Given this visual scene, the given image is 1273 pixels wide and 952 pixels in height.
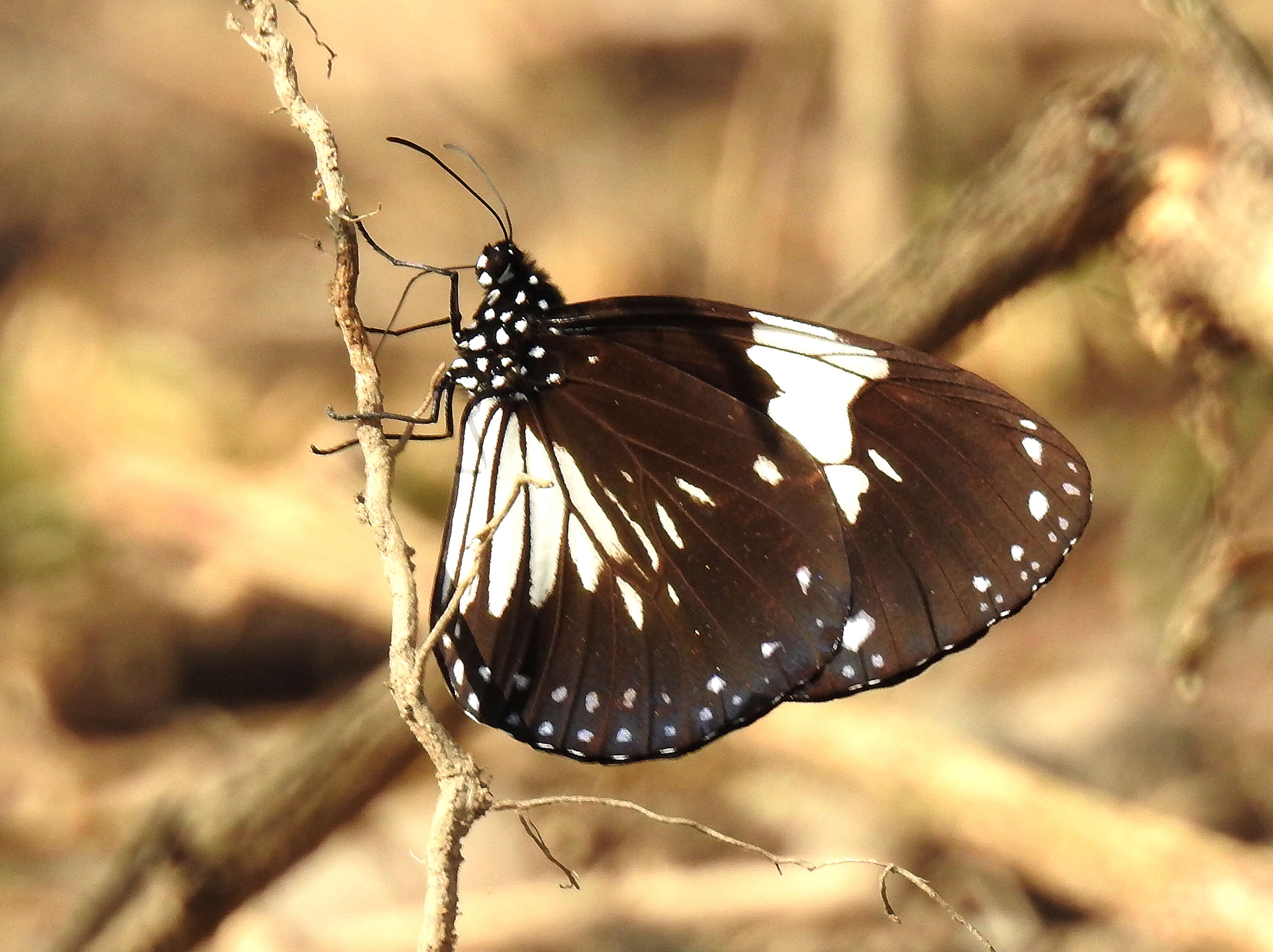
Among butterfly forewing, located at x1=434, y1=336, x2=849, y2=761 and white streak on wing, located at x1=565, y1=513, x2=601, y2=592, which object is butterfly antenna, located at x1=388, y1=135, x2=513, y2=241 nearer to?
butterfly forewing, located at x1=434, y1=336, x2=849, y2=761

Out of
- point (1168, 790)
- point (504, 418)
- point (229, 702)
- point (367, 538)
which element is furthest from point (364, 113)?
point (1168, 790)

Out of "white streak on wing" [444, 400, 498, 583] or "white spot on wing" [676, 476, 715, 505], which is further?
"white spot on wing" [676, 476, 715, 505]

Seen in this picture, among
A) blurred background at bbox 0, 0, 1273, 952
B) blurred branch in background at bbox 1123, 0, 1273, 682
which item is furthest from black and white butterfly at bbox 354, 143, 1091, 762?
blurred branch in background at bbox 1123, 0, 1273, 682

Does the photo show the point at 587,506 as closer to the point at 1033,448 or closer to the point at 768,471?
the point at 768,471

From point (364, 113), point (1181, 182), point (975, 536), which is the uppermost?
point (364, 113)

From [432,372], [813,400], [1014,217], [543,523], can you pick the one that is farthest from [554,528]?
[432,372]

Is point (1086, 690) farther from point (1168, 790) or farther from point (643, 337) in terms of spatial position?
point (643, 337)
